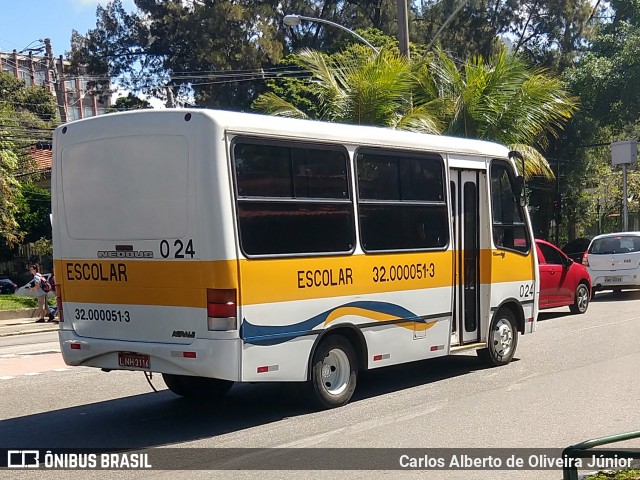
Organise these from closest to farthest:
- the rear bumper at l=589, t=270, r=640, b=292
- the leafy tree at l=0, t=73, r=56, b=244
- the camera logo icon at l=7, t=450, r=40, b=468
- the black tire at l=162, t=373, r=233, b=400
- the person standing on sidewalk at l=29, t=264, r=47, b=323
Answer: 1. the camera logo icon at l=7, t=450, r=40, b=468
2. the black tire at l=162, t=373, r=233, b=400
3. the rear bumper at l=589, t=270, r=640, b=292
4. the person standing on sidewalk at l=29, t=264, r=47, b=323
5. the leafy tree at l=0, t=73, r=56, b=244

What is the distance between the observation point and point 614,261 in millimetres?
22500

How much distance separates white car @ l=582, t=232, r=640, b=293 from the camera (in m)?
22.3

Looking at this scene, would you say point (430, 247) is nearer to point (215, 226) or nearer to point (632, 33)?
point (215, 226)

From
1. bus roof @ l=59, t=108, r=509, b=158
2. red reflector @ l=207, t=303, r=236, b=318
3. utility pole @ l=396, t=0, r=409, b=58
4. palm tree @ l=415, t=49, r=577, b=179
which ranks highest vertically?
utility pole @ l=396, t=0, r=409, b=58

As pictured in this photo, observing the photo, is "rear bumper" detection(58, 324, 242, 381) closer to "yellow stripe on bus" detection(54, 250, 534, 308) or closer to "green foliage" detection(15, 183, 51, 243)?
"yellow stripe on bus" detection(54, 250, 534, 308)

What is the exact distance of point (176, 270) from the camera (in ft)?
26.1

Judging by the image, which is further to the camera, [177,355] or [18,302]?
[18,302]

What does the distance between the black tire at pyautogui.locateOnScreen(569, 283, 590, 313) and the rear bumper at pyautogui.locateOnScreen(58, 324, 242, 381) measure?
1278 centimetres

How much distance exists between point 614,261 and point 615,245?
0.64m

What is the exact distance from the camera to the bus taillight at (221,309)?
7719 mm

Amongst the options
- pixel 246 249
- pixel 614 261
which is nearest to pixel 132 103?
pixel 614 261

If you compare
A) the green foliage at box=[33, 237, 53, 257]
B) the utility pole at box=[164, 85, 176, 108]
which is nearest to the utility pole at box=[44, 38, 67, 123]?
the utility pole at box=[164, 85, 176, 108]

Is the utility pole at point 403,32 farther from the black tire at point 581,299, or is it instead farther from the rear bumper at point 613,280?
the rear bumper at point 613,280

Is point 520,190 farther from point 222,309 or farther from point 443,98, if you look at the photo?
point 443,98
